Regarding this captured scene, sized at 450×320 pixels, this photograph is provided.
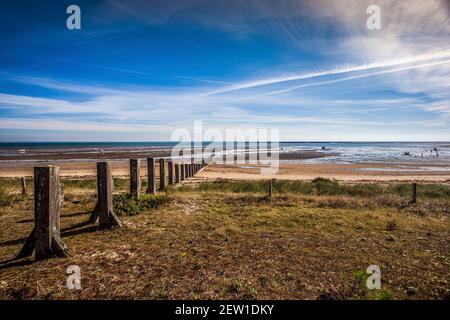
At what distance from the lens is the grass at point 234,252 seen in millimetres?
4246

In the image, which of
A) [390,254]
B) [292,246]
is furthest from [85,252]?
[390,254]

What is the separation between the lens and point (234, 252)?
571 centimetres

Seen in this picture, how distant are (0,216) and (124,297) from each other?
673 cm

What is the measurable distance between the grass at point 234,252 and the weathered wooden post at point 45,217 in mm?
243

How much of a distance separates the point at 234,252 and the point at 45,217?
11.7 ft

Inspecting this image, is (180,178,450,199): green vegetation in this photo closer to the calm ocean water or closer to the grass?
the grass

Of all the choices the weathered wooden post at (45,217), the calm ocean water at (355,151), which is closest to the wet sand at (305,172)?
the calm ocean water at (355,151)

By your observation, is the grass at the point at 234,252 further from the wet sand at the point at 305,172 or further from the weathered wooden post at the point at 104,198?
the wet sand at the point at 305,172

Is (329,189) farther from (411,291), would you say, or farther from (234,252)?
(411,291)

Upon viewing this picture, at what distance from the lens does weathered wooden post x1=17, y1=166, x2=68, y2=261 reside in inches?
199

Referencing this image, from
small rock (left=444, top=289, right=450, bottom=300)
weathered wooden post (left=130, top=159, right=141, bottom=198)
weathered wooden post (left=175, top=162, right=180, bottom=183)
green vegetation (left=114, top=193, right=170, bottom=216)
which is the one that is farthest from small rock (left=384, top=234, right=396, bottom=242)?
weathered wooden post (left=175, top=162, right=180, bottom=183)
